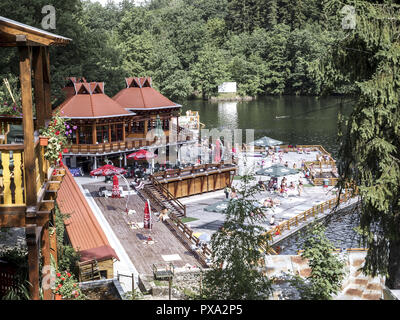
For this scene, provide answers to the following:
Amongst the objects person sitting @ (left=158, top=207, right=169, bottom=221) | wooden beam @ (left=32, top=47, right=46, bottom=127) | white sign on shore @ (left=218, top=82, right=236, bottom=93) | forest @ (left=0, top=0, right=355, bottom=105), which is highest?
forest @ (left=0, top=0, right=355, bottom=105)

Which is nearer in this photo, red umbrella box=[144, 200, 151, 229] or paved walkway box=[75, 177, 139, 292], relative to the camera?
paved walkway box=[75, 177, 139, 292]

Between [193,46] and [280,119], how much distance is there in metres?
30.2

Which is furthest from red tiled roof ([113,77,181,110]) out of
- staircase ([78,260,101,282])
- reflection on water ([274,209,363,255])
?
staircase ([78,260,101,282])

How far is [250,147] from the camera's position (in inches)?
2002

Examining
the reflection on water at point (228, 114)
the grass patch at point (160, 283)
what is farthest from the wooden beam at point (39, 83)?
the reflection on water at point (228, 114)

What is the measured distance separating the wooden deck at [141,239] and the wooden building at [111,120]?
706cm

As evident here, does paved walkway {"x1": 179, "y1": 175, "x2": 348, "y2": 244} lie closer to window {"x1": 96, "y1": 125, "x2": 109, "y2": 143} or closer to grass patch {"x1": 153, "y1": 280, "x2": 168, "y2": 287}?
window {"x1": 96, "y1": 125, "x2": 109, "y2": 143}

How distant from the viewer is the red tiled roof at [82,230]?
1725 cm

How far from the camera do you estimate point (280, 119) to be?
240 ft

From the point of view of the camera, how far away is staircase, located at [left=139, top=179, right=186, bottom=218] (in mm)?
29812

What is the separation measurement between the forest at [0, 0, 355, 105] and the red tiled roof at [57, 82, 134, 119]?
2171 mm

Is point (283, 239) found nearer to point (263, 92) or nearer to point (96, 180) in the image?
point (96, 180)

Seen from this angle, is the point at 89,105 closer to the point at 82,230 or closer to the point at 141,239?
the point at 141,239
